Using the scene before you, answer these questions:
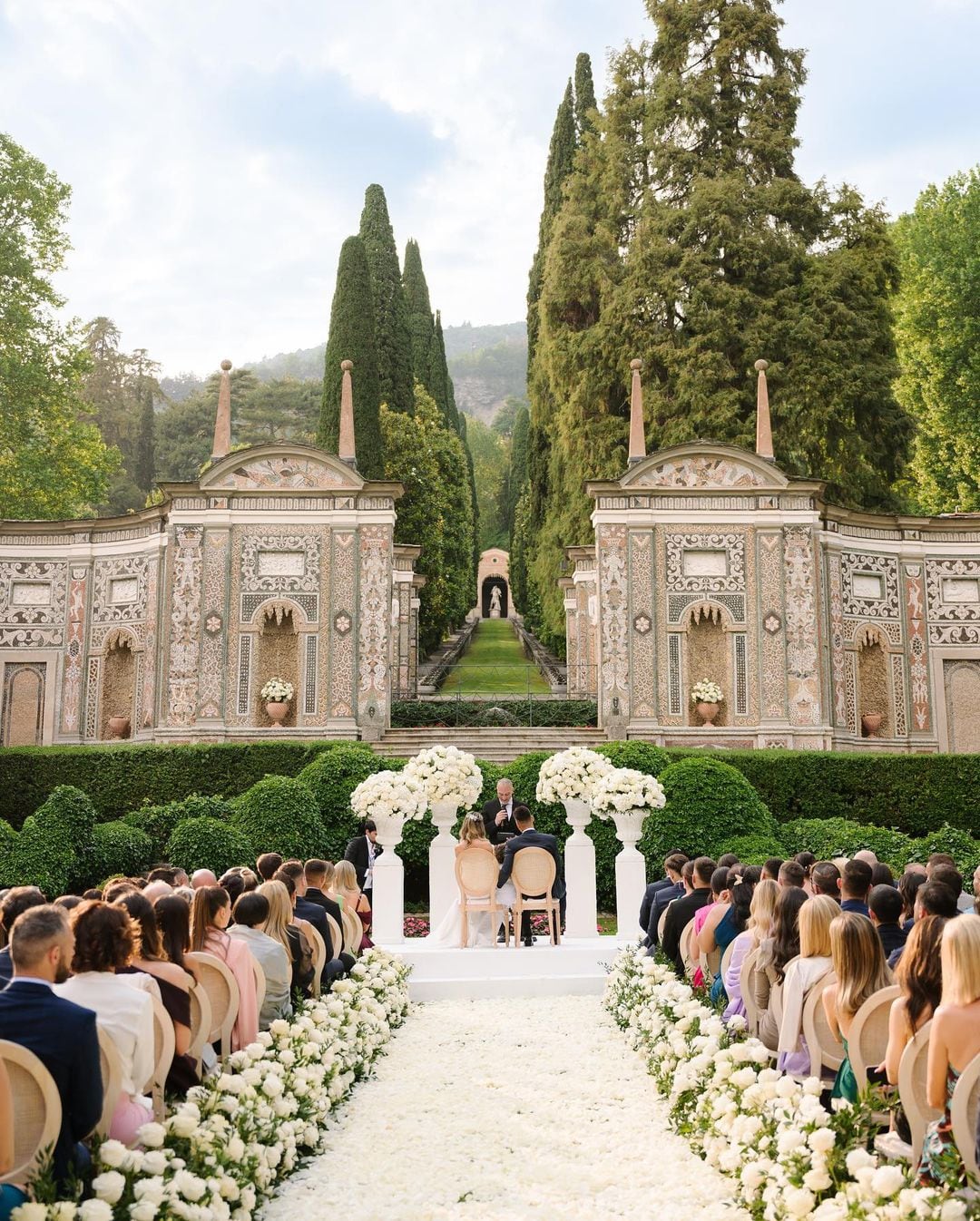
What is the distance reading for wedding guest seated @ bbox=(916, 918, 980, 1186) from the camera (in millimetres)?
3932

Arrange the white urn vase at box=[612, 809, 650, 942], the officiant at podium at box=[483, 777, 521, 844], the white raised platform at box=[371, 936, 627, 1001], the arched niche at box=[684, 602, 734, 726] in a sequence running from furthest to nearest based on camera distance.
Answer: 1. the arched niche at box=[684, 602, 734, 726]
2. the officiant at podium at box=[483, 777, 521, 844]
3. the white urn vase at box=[612, 809, 650, 942]
4. the white raised platform at box=[371, 936, 627, 1001]

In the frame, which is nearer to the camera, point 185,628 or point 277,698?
point 277,698

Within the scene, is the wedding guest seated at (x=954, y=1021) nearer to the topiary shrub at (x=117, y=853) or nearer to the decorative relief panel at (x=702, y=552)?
the topiary shrub at (x=117, y=853)

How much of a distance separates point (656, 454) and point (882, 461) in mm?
9088

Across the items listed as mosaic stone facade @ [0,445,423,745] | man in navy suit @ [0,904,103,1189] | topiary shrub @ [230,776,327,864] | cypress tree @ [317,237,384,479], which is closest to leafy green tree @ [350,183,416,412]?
cypress tree @ [317,237,384,479]

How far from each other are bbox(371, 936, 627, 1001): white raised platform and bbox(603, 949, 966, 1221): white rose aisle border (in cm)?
326

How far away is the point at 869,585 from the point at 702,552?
153 inches

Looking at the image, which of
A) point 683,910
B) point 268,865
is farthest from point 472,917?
point 268,865

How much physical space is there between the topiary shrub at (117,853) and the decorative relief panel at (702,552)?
37.6 feet

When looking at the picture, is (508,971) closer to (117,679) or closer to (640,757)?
(640,757)

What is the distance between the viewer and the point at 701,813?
14703mm

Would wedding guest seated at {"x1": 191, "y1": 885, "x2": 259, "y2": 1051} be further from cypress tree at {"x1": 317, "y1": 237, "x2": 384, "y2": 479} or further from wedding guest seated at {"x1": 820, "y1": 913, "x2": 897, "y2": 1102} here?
cypress tree at {"x1": 317, "y1": 237, "x2": 384, "y2": 479}

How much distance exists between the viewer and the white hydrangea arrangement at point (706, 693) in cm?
2205

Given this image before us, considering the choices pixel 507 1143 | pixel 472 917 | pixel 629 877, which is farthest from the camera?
pixel 629 877
